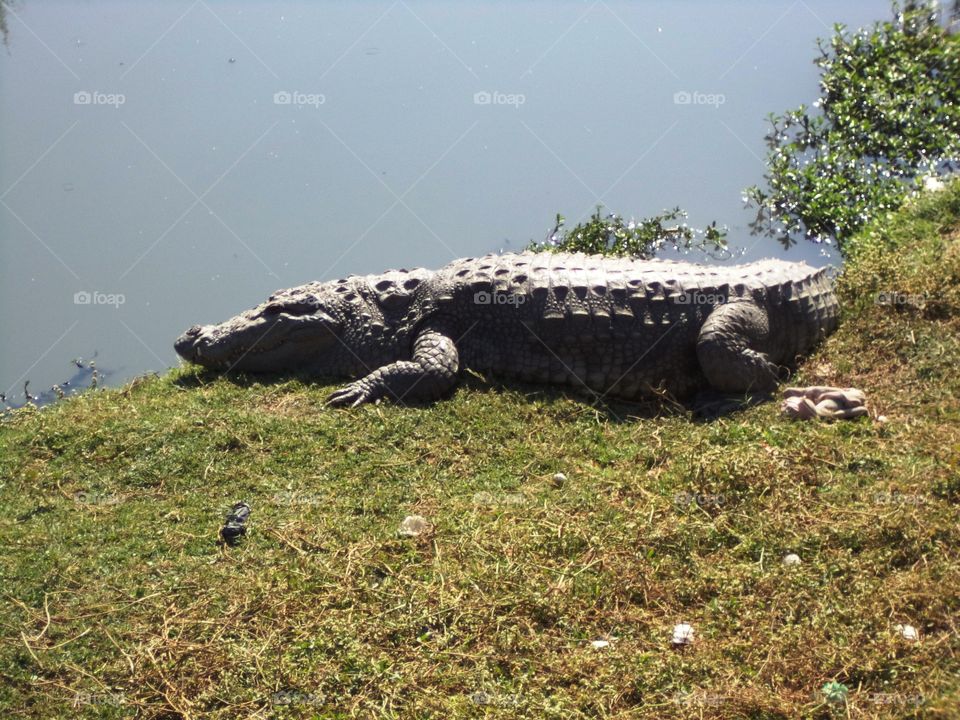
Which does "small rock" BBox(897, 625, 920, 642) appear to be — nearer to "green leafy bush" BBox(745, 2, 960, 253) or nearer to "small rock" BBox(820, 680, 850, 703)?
"small rock" BBox(820, 680, 850, 703)

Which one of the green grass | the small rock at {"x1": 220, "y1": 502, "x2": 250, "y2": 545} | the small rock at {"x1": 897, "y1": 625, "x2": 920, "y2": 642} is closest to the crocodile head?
the green grass

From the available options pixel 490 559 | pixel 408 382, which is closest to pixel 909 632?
pixel 490 559

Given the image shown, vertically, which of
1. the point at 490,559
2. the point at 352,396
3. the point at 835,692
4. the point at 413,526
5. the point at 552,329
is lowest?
the point at 835,692

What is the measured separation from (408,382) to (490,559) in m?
3.04

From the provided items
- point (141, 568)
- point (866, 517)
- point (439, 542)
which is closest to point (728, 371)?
point (866, 517)

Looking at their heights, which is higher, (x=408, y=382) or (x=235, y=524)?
(x=408, y=382)

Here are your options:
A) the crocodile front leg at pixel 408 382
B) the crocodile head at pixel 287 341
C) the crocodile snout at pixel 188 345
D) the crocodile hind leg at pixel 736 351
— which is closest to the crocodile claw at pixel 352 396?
the crocodile front leg at pixel 408 382

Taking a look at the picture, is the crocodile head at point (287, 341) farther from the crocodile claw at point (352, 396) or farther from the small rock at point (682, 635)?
the small rock at point (682, 635)

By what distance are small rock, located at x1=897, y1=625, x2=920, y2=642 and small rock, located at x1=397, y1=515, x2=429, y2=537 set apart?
9.41ft

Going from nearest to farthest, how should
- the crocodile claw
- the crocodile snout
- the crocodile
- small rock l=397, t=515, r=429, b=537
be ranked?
small rock l=397, t=515, r=429, b=537 < the crocodile claw < the crocodile < the crocodile snout

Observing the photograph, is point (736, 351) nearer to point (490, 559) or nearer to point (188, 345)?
point (490, 559)

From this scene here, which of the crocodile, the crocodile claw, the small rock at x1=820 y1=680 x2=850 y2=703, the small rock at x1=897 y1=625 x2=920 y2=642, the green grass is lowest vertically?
the small rock at x1=820 y1=680 x2=850 y2=703

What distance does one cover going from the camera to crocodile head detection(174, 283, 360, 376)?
32.9ft

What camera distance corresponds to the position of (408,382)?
9.16m
